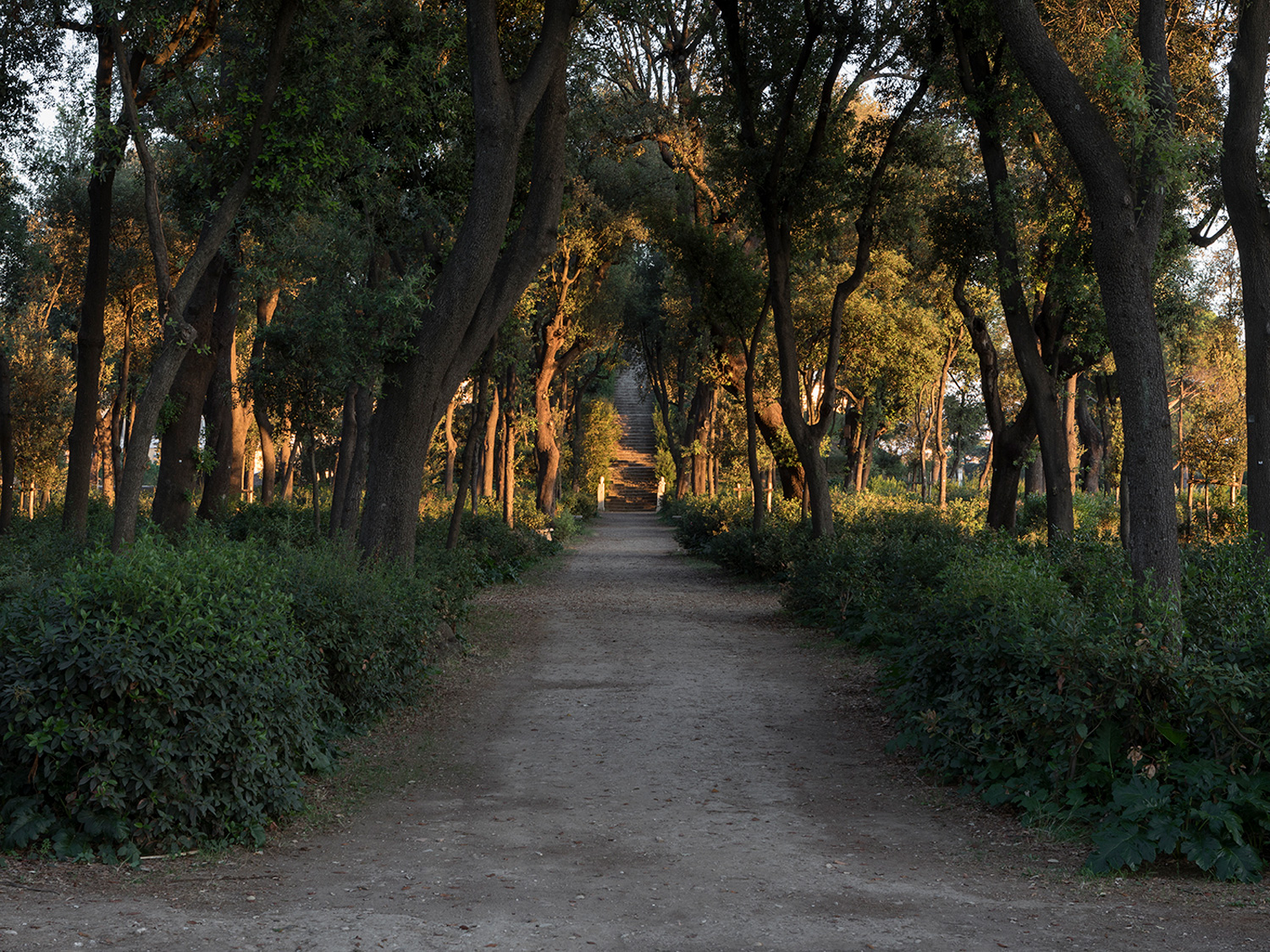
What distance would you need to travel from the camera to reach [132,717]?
489 centimetres

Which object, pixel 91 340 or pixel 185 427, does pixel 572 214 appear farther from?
pixel 91 340

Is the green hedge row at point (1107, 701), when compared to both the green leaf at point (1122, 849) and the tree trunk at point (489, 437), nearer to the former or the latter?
the green leaf at point (1122, 849)

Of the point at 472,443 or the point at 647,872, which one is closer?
the point at 647,872

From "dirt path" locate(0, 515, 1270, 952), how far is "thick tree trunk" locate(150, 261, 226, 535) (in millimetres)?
7544

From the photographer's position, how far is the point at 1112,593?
6.86 m

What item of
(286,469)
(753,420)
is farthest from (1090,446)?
(286,469)

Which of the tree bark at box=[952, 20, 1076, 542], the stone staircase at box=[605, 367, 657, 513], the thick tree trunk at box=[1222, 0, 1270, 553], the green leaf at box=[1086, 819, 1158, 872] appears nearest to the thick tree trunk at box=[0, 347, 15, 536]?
the tree bark at box=[952, 20, 1076, 542]

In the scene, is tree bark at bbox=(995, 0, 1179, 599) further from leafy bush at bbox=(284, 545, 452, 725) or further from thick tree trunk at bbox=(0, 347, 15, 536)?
thick tree trunk at bbox=(0, 347, 15, 536)

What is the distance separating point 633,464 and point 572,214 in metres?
45.9

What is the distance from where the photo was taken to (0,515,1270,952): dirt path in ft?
13.5

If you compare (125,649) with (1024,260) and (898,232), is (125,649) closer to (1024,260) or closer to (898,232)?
(1024,260)

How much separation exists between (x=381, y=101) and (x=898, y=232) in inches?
375

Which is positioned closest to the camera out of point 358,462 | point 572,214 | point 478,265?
point 478,265

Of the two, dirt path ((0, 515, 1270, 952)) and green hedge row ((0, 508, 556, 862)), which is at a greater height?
green hedge row ((0, 508, 556, 862))
